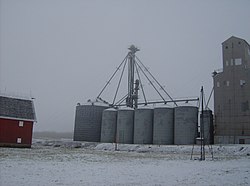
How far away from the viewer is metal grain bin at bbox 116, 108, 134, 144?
5481 centimetres

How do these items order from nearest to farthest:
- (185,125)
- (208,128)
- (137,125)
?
(185,125)
(208,128)
(137,125)

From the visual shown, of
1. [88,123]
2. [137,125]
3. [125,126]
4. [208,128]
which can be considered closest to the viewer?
[208,128]

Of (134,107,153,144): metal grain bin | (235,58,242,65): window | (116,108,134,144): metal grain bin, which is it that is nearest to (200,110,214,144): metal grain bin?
(134,107,153,144): metal grain bin

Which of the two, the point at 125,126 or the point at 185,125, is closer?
the point at 185,125

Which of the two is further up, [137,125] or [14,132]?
[137,125]

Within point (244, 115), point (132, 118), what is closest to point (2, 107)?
point (132, 118)

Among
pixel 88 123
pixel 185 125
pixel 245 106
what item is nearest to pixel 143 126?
pixel 185 125

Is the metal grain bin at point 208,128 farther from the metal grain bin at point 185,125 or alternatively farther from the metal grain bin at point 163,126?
the metal grain bin at point 163,126

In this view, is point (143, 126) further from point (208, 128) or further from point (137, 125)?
point (208, 128)

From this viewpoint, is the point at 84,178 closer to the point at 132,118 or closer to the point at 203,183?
the point at 203,183

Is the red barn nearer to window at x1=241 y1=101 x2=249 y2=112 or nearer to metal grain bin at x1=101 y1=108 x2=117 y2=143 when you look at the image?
metal grain bin at x1=101 y1=108 x2=117 y2=143

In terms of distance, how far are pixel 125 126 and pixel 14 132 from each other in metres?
22.5

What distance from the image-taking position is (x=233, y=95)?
48375 mm

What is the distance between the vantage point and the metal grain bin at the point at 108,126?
56444 mm
